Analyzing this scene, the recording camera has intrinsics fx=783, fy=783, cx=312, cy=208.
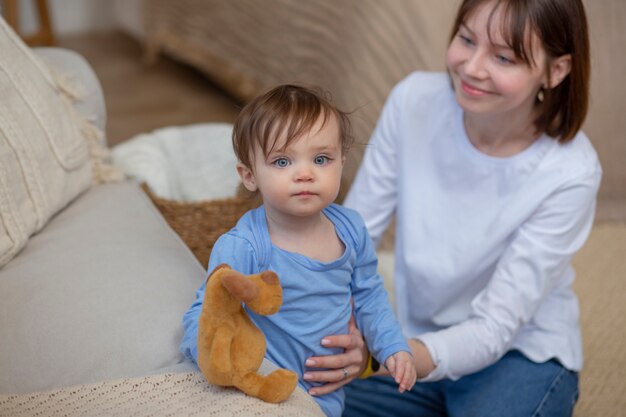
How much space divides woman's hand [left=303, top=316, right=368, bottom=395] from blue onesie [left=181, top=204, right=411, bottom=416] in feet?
0.03

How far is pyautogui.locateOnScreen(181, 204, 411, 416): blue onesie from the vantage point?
36.2 inches

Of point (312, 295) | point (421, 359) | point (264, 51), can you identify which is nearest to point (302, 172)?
point (312, 295)

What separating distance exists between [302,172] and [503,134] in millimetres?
559

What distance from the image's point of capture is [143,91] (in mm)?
3451

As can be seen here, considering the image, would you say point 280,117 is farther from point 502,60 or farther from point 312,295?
point 502,60

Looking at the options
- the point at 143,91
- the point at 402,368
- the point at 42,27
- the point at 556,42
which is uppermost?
the point at 556,42

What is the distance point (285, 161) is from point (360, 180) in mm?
601

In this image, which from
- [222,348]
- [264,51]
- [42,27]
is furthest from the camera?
[42,27]

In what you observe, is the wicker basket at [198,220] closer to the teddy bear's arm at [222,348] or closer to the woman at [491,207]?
the woman at [491,207]

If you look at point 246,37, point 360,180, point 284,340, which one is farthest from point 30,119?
point 246,37

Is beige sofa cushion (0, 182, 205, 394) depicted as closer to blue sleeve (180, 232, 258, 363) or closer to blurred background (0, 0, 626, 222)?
blue sleeve (180, 232, 258, 363)

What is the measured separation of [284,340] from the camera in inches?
37.6

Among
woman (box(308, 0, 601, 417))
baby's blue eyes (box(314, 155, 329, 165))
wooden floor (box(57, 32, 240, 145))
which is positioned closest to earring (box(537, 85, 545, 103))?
woman (box(308, 0, 601, 417))

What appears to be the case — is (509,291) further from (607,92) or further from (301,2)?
(301,2)
